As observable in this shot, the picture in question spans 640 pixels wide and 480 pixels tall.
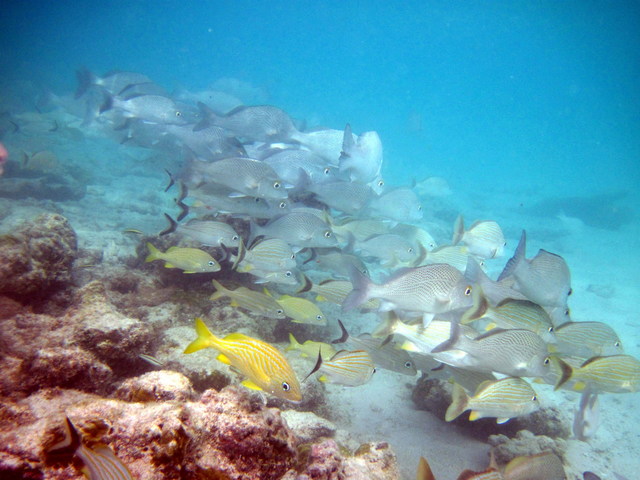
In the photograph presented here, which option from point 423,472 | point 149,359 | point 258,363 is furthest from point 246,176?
point 423,472

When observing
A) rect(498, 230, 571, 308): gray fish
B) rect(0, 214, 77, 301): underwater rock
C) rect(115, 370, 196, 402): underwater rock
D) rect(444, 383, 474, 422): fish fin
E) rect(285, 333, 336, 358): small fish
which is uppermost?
rect(498, 230, 571, 308): gray fish

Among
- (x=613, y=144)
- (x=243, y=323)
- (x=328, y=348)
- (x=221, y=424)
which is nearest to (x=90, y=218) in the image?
(x=243, y=323)

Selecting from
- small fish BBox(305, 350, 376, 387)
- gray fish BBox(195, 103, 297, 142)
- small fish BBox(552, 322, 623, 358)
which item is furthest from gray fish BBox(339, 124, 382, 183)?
small fish BBox(552, 322, 623, 358)

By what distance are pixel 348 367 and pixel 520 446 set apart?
7.42ft

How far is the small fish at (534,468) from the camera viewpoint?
2613 millimetres

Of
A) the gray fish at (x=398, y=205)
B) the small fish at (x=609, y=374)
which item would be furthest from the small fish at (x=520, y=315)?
the gray fish at (x=398, y=205)

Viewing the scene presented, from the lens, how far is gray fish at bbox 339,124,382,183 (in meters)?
6.10

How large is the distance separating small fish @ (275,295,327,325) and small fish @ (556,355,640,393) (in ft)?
9.92

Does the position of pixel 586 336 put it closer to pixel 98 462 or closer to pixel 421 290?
pixel 421 290

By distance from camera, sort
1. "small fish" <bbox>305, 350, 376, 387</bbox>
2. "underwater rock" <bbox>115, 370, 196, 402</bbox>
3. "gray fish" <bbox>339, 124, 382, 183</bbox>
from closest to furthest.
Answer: "underwater rock" <bbox>115, 370, 196, 402</bbox>
"small fish" <bbox>305, 350, 376, 387</bbox>
"gray fish" <bbox>339, 124, 382, 183</bbox>

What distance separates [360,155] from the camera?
628 centimetres

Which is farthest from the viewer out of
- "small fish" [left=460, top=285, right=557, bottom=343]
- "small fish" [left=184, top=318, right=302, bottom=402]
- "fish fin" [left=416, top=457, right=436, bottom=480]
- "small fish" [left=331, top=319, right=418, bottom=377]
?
"small fish" [left=331, top=319, right=418, bottom=377]

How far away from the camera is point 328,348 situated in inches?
159

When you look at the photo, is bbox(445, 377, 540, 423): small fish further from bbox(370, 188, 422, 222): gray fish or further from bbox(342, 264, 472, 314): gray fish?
bbox(370, 188, 422, 222): gray fish
